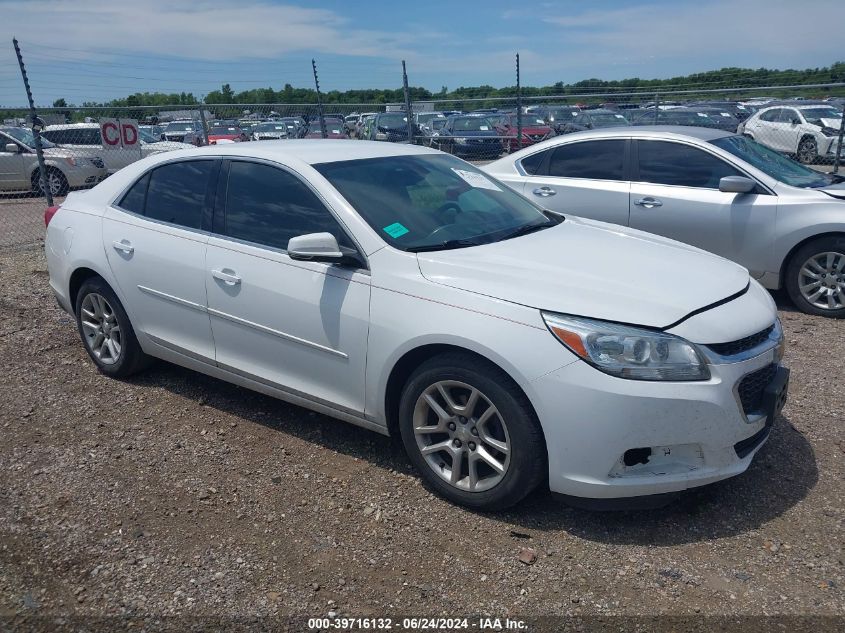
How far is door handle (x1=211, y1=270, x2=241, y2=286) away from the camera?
3.99 metres

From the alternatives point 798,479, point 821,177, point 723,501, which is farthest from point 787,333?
point 723,501

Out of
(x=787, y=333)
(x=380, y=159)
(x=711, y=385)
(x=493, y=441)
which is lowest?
(x=787, y=333)

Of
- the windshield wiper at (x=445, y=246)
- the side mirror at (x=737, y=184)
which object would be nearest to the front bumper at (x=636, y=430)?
the windshield wiper at (x=445, y=246)

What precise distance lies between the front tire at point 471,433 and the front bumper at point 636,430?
10 centimetres

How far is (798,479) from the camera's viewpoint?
3561 mm

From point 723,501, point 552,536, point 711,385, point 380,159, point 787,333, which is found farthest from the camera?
point 787,333

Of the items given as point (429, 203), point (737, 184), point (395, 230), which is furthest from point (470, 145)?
point (395, 230)

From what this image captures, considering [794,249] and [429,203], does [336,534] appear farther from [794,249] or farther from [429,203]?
[794,249]

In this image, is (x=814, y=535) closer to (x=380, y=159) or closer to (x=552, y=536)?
(x=552, y=536)

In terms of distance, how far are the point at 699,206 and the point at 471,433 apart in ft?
13.9

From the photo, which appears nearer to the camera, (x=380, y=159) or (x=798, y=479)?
(x=798, y=479)

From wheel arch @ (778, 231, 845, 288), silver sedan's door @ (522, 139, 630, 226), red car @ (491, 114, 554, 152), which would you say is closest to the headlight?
wheel arch @ (778, 231, 845, 288)

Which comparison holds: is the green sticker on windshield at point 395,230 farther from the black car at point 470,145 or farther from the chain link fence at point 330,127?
the black car at point 470,145

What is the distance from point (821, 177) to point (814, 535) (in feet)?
15.7
